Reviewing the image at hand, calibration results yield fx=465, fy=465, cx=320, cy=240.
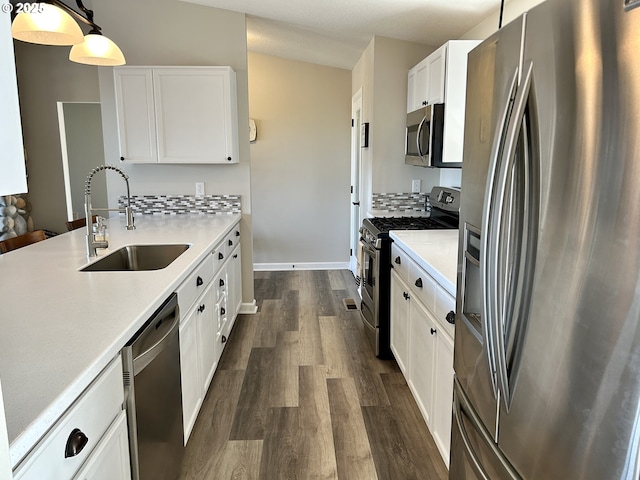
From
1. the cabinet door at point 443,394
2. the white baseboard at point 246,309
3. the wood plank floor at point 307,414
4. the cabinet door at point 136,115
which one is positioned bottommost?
the wood plank floor at point 307,414

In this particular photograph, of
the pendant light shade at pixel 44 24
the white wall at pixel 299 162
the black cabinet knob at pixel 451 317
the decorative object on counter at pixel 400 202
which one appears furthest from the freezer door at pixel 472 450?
the white wall at pixel 299 162

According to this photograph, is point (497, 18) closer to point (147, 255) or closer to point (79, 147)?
point (147, 255)

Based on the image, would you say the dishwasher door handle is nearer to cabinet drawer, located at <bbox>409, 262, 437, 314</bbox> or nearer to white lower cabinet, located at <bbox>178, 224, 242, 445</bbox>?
white lower cabinet, located at <bbox>178, 224, 242, 445</bbox>

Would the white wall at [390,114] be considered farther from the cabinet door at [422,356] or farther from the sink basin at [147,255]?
the sink basin at [147,255]

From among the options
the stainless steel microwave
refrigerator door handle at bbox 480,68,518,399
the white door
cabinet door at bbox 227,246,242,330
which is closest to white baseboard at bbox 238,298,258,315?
cabinet door at bbox 227,246,242,330

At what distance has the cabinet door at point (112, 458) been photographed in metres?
1.16

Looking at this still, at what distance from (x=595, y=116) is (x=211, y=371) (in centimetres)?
245

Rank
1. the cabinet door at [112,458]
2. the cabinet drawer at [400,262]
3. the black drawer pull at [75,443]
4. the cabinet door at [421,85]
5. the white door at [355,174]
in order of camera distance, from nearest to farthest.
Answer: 1. the black drawer pull at [75,443]
2. the cabinet door at [112,458]
3. the cabinet drawer at [400,262]
4. the cabinet door at [421,85]
5. the white door at [355,174]

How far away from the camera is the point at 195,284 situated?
233 centimetres

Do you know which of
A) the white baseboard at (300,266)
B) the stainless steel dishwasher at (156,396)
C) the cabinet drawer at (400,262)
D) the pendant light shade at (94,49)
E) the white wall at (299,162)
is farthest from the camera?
the white baseboard at (300,266)

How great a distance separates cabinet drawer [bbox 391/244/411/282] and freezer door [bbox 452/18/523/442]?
113 centimetres

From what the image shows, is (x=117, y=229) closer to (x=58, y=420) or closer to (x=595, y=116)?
(x=58, y=420)

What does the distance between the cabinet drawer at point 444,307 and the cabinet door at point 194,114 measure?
229cm

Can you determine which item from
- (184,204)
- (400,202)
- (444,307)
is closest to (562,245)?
(444,307)
